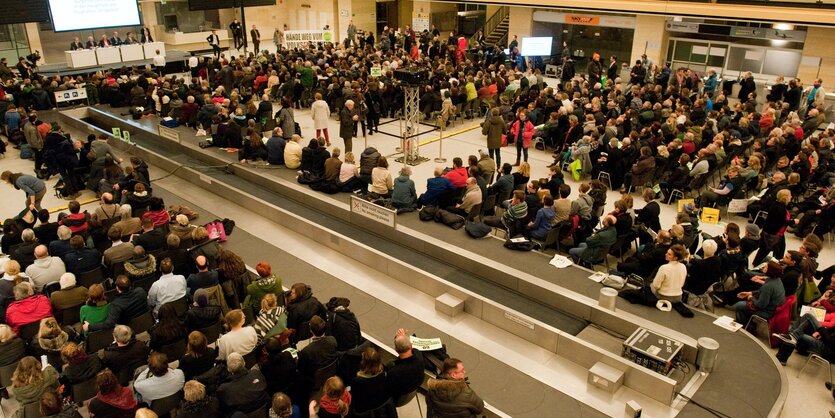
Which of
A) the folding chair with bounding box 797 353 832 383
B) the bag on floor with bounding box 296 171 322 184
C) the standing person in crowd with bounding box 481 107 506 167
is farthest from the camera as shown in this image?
the standing person in crowd with bounding box 481 107 506 167

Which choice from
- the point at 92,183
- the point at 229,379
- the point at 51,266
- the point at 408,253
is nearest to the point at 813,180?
the point at 408,253

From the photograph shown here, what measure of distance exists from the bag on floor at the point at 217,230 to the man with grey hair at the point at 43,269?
2.69 metres

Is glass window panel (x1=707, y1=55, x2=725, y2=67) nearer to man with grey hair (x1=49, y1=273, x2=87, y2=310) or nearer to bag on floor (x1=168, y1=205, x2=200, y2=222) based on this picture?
bag on floor (x1=168, y1=205, x2=200, y2=222)

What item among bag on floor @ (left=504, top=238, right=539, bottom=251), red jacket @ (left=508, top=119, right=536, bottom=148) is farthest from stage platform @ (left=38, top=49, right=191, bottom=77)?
bag on floor @ (left=504, top=238, right=539, bottom=251)

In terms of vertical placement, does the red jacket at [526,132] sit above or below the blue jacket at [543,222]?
above

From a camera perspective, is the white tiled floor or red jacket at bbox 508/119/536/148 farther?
red jacket at bbox 508/119/536/148

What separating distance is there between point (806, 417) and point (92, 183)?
12.8 m

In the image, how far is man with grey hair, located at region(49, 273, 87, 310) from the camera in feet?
23.9

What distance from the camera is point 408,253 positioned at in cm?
982

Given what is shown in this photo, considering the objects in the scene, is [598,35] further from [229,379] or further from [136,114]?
[229,379]

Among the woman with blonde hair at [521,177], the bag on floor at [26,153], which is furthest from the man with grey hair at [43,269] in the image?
the bag on floor at [26,153]

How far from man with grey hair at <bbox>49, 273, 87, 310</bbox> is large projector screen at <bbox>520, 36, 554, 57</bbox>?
19949mm

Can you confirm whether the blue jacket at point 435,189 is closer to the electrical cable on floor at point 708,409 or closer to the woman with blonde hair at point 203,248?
the woman with blonde hair at point 203,248

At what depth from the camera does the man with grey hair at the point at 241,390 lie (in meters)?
5.48
